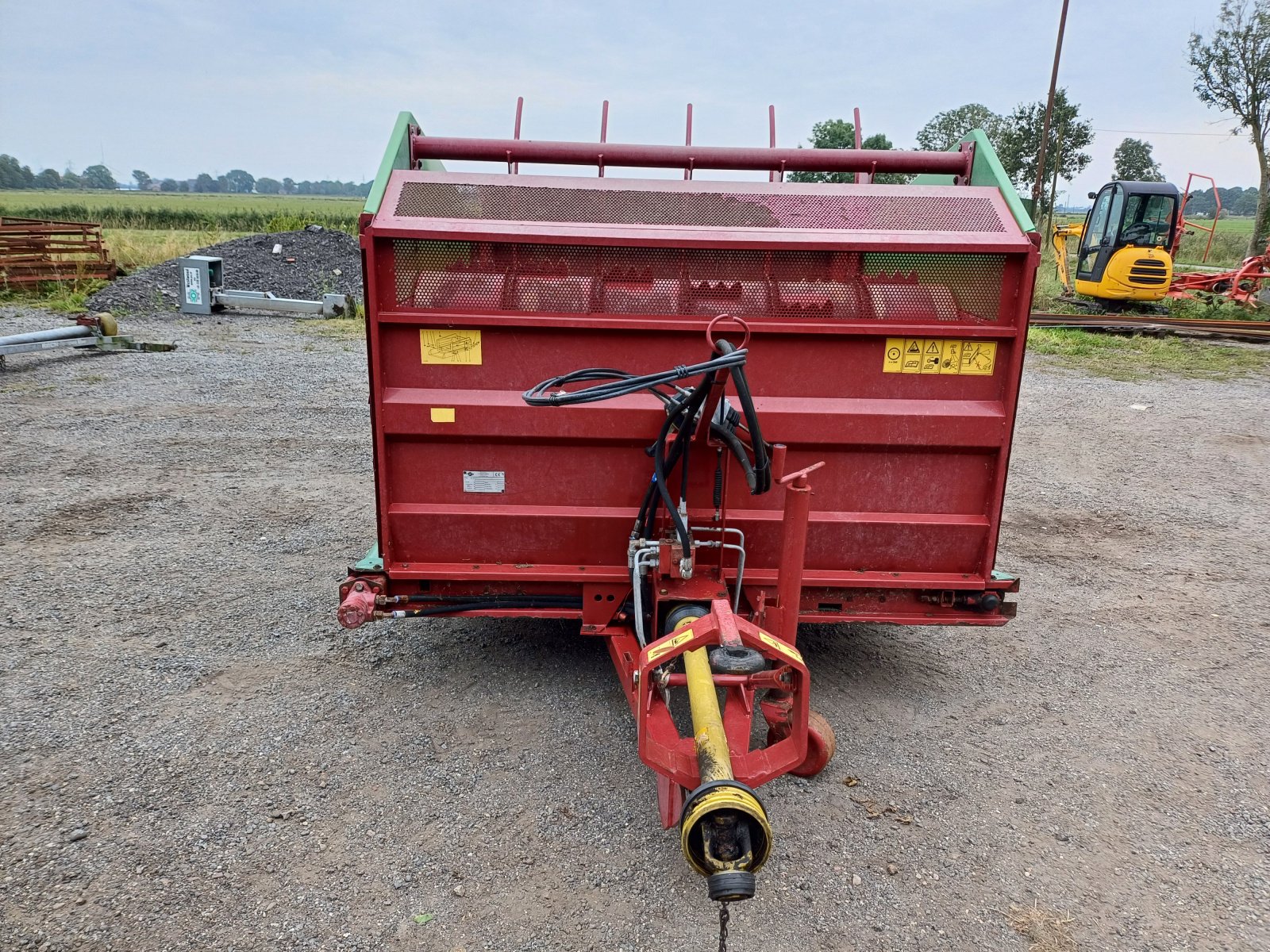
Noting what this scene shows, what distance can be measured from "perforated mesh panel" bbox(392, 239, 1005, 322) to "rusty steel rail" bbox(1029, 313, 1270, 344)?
45.2 ft

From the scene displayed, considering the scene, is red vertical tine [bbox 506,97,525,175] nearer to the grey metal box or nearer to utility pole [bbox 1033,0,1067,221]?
the grey metal box

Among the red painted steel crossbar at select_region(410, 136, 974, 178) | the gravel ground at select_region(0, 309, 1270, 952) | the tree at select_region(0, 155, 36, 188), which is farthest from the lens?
the tree at select_region(0, 155, 36, 188)

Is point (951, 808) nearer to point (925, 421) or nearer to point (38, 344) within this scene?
point (925, 421)

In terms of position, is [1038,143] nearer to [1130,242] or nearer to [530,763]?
[1130,242]

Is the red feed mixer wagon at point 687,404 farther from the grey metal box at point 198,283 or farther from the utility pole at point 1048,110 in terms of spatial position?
the utility pole at point 1048,110

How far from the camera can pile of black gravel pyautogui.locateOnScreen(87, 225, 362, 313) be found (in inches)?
651

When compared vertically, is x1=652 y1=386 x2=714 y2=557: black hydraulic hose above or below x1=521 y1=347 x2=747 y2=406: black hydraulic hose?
below

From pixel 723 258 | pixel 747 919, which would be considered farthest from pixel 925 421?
pixel 747 919

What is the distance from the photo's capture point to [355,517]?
6164mm

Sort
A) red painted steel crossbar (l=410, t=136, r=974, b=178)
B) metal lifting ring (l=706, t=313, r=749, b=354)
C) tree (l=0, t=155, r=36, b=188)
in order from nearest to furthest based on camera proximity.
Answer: metal lifting ring (l=706, t=313, r=749, b=354), red painted steel crossbar (l=410, t=136, r=974, b=178), tree (l=0, t=155, r=36, b=188)

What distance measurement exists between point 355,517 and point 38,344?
7.35 metres

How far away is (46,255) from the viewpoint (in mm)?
18031

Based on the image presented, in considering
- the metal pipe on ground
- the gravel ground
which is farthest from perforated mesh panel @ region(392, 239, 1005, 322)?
the metal pipe on ground

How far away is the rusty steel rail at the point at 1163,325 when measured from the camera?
15141mm
